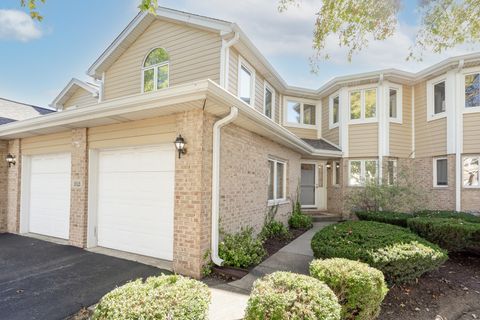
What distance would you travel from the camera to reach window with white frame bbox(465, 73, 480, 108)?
32.2 feet

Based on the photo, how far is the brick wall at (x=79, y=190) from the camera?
21.2 feet

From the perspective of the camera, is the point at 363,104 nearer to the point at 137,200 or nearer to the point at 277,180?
the point at 277,180

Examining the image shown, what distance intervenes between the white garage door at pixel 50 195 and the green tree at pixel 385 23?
716 centimetres

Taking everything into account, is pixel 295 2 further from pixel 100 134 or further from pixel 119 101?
pixel 100 134

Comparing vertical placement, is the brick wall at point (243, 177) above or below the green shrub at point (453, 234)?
above

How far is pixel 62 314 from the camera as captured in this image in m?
3.58

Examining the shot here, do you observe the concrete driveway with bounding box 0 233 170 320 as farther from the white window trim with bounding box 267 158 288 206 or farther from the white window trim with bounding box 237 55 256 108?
the white window trim with bounding box 237 55 256 108

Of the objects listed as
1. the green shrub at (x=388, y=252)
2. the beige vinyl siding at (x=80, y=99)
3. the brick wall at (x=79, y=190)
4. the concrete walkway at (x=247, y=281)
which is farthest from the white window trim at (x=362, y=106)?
the beige vinyl siding at (x=80, y=99)

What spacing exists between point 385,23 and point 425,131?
771 centimetres

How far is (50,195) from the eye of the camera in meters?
7.70

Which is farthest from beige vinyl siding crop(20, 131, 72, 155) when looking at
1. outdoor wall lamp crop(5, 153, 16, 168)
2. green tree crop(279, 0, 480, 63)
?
green tree crop(279, 0, 480, 63)

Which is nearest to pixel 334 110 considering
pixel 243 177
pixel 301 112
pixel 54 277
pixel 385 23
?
pixel 301 112

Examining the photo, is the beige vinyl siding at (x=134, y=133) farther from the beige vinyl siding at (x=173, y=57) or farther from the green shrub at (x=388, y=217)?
the green shrub at (x=388, y=217)

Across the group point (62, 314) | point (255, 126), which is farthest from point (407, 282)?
point (62, 314)
